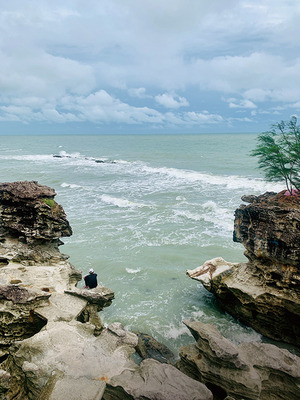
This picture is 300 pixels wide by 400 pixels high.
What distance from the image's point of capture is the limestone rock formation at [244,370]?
7062mm

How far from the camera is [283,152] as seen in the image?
46.8 ft

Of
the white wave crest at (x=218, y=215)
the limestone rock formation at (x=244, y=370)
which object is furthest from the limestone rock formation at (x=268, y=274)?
the white wave crest at (x=218, y=215)

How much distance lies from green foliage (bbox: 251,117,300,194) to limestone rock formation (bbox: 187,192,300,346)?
216 cm

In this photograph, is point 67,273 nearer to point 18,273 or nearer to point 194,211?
point 18,273

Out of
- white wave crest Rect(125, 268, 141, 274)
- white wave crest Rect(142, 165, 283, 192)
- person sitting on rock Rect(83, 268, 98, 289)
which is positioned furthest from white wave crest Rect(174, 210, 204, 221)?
person sitting on rock Rect(83, 268, 98, 289)

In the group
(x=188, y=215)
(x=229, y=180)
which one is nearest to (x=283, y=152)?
(x=188, y=215)

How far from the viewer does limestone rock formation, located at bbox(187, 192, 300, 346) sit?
1017 cm

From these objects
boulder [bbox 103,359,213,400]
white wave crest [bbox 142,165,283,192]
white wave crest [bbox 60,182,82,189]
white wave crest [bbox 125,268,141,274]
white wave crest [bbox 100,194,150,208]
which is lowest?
white wave crest [bbox 125,268,141,274]

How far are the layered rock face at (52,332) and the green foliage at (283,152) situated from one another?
31.5 feet

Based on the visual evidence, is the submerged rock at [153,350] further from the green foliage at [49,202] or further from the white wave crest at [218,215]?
the white wave crest at [218,215]

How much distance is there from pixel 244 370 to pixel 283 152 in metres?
10.3

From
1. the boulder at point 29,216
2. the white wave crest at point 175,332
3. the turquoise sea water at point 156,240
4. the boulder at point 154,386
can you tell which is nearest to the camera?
the boulder at point 154,386

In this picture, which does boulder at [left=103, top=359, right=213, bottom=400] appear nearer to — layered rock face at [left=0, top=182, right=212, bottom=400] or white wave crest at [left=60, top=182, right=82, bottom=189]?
layered rock face at [left=0, top=182, right=212, bottom=400]

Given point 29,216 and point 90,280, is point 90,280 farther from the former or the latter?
point 29,216
